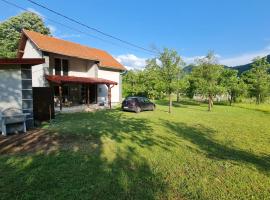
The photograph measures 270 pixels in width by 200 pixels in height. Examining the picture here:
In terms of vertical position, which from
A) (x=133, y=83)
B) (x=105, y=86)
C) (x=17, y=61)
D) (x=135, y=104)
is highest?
(x=133, y=83)

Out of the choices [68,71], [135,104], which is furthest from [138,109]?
[68,71]

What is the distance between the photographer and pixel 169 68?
18.3m

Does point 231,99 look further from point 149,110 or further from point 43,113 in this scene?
point 43,113

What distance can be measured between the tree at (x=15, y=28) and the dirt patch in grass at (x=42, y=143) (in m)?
28.7

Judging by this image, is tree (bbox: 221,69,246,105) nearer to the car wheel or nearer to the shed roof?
the car wheel

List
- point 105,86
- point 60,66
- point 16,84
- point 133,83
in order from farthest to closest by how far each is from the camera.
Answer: point 133,83 → point 105,86 → point 60,66 → point 16,84

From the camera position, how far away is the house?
60.7 feet

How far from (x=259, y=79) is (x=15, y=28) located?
42827 millimetres

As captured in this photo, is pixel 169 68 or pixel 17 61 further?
pixel 169 68

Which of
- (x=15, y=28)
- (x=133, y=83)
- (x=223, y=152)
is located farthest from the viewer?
(x=133, y=83)

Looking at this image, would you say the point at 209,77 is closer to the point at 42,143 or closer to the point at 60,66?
the point at 60,66

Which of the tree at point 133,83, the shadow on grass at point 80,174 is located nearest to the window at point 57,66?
the shadow on grass at point 80,174

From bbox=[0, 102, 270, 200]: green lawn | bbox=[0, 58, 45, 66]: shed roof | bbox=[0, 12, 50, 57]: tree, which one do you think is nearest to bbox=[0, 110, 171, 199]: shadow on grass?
bbox=[0, 102, 270, 200]: green lawn

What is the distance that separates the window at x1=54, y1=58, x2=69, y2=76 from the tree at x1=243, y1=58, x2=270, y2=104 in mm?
25853
